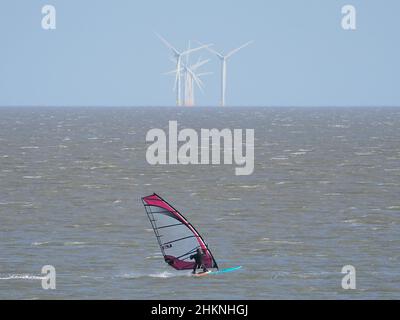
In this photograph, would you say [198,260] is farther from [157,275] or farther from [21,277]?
[21,277]

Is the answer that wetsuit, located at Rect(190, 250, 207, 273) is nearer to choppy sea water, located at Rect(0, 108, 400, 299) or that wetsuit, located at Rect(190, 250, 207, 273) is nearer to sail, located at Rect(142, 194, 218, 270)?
sail, located at Rect(142, 194, 218, 270)

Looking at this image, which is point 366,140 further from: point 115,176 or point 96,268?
point 96,268

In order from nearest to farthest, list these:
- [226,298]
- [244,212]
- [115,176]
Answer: [226,298] → [244,212] → [115,176]

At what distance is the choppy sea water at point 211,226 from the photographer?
38.1 metres

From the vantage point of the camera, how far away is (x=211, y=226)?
51625 millimetres

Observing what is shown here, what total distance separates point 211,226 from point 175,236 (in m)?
11.7

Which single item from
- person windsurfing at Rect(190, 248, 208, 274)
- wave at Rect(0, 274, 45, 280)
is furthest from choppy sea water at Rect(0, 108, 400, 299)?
person windsurfing at Rect(190, 248, 208, 274)

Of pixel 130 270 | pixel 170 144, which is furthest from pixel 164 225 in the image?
pixel 170 144

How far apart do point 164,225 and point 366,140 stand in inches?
3829

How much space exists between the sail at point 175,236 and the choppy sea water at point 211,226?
702mm

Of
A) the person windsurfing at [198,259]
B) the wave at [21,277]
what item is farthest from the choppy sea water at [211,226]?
the person windsurfing at [198,259]

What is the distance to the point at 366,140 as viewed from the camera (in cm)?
13462

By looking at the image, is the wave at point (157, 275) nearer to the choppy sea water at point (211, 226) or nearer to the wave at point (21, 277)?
the choppy sea water at point (211, 226)

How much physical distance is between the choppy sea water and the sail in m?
0.70
